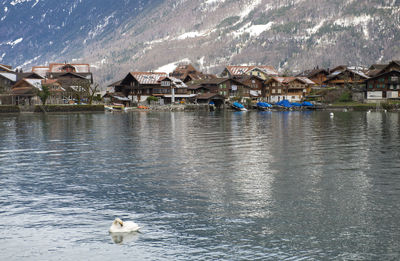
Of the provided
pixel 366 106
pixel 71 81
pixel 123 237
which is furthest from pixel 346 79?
pixel 123 237

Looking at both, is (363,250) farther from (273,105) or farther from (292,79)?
(292,79)

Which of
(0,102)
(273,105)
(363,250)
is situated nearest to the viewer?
(363,250)

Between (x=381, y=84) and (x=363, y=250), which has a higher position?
(x=381, y=84)

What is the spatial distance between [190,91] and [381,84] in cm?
5968

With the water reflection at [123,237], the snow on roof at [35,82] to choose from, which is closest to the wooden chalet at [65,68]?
the snow on roof at [35,82]

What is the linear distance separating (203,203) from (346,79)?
146 meters

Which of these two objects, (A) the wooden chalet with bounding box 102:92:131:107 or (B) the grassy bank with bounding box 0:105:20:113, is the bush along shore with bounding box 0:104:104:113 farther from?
(A) the wooden chalet with bounding box 102:92:131:107

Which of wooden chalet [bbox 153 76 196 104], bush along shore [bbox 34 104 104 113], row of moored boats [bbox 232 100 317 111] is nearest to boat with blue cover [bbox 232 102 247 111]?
row of moored boats [bbox 232 100 317 111]

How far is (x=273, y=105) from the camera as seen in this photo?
147125mm

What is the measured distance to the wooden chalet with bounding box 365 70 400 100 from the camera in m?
135

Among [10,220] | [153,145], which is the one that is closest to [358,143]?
[153,145]

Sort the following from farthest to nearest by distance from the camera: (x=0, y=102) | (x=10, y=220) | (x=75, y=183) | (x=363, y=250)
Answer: (x=0, y=102) → (x=75, y=183) → (x=10, y=220) → (x=363, y=250)

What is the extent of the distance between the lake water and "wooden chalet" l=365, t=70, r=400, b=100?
105m

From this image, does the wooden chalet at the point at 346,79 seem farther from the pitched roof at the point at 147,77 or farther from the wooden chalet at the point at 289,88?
the pitched roof at the point at 147,77
